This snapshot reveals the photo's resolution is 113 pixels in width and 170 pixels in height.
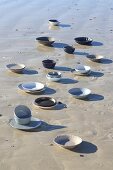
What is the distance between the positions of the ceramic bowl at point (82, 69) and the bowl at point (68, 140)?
379 cm

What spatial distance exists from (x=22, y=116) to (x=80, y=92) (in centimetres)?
237

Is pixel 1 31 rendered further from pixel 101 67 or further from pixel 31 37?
pixel 101 67

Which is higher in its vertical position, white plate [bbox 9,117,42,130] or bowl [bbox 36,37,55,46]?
bowl [bbox 36,37,55,46]

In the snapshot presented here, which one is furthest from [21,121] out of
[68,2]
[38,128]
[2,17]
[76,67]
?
[68,2]

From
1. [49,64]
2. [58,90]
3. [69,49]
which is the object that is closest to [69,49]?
[69,49]

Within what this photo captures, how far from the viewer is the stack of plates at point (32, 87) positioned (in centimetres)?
1023

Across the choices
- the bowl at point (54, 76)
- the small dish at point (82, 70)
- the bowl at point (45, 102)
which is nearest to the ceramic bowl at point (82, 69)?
the small dish at point (82, 70)

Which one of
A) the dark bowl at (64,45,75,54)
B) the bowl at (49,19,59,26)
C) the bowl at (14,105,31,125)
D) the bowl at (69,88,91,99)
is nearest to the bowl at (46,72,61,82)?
the bowl at (69,88,91,99)

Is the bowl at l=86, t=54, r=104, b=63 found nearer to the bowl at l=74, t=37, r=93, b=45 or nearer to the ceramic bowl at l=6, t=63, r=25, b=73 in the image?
the bowl at l=74, t=37, r=93, b=45

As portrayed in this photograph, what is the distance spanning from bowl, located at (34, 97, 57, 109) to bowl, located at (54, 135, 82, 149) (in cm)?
148

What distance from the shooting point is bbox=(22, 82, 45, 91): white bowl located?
10298 millimetres

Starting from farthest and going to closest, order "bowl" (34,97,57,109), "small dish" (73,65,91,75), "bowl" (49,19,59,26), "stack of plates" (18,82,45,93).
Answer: "bowl" (49,19,59,26) < "small dish" (73,65,91,75) < "stack of plates" (18,82,45,93) < "bowl" (34,97,57,109)

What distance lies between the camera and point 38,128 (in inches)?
339

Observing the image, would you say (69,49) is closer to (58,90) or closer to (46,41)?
(46,41)
